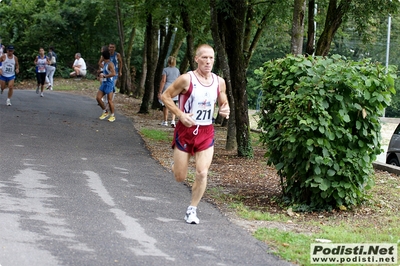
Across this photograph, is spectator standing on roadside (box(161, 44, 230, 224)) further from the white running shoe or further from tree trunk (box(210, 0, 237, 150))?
tree trunk (box(210, 0, 237, 150))

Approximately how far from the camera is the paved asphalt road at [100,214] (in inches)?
255

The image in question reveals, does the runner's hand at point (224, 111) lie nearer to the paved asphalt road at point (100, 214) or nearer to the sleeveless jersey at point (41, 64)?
the paved asphalt road at point (100, 214)

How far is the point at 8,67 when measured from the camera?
21.3m

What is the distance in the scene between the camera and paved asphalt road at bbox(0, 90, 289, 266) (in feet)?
21.2

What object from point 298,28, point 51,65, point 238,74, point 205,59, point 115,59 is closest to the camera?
point 205,59

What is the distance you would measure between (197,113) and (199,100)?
0.15 metres

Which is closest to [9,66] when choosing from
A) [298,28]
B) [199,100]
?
[298,28]

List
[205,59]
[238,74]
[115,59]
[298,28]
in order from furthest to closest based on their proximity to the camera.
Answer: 1. [115,59]
2. [238,74]
3. [298,28]
4. [205,59]

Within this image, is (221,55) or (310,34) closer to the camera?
(221,55)

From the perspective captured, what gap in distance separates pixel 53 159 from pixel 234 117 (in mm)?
4618

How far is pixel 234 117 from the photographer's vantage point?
1571 cm

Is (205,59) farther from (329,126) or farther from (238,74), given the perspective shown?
(238,74)

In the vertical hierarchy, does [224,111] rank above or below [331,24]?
below

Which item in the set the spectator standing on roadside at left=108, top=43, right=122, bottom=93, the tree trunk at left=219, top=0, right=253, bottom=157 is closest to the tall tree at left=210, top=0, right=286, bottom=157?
the tree trunk at left=219, top=0, right=253, bottom=157
